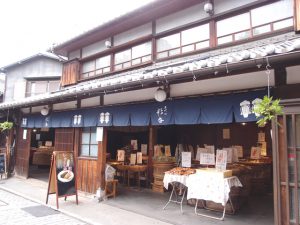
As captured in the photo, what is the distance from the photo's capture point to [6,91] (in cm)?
2264

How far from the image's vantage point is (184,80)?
7.95 m

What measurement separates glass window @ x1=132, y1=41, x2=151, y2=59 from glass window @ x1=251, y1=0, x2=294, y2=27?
14.2 ft

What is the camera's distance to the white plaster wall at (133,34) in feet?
35.9

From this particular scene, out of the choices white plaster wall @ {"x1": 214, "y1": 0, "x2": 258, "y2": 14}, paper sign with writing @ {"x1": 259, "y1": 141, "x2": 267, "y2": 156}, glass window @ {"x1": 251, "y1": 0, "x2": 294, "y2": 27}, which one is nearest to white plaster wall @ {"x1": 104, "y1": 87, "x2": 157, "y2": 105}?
white plaster wall @ {"x1": 214, "y1": 0, "x2": 258, "y2": 14}

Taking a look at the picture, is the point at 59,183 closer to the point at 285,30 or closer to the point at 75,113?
the point at 75,113

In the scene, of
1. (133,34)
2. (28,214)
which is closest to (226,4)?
(133,34)

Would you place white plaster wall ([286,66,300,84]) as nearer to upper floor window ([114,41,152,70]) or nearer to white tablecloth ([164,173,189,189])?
white tablecloth ([164,173,189,189])

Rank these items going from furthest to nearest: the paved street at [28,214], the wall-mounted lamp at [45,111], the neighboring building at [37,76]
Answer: the neighboring building at [37,76] < the wall-mounted lamp at [45,111] < the paved street at [28,214]

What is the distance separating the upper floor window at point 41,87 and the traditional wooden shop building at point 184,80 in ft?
16.1

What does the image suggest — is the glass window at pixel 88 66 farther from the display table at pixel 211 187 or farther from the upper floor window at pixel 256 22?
the display table at pixel 211 187

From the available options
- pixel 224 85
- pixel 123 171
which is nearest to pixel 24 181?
pixel 123 171

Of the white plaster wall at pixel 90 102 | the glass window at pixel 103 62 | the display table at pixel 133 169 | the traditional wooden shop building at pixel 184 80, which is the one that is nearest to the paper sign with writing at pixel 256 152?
the traditional wooden shop building at pixel 184 80

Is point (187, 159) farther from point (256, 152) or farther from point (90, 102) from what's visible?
point (256, 152)

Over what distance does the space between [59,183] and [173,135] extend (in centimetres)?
840
